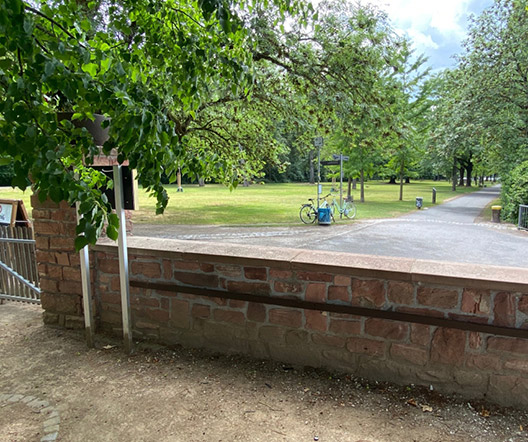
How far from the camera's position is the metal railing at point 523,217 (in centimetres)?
1411

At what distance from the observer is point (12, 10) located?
141cm

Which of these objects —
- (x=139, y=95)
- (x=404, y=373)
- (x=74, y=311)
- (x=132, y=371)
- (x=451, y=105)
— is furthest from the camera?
(x=451, y=105)

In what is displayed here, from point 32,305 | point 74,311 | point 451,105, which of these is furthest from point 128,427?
point 451,105

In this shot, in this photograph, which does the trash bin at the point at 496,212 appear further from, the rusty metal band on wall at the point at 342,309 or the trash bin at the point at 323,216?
the rusty metal band on wall at the point at 342,309

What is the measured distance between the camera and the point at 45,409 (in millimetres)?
2605

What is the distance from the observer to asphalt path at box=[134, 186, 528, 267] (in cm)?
1012

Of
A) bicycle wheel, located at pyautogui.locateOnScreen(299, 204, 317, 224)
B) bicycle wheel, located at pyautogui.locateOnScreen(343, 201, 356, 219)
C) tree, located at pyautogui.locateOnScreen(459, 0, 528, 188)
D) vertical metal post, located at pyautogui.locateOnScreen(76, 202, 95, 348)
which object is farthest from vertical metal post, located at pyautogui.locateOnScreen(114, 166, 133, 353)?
tree, located at pyautogui.locateOnScreen(459, 0, 528, 188)

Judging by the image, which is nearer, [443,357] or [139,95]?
Result: [139,95]

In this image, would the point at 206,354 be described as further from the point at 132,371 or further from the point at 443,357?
the point at 443,357

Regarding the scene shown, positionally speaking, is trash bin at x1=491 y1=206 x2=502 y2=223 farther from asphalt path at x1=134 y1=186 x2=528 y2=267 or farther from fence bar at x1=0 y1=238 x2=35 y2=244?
fence bar at x1=0 y1=238 x2=35 y2=244

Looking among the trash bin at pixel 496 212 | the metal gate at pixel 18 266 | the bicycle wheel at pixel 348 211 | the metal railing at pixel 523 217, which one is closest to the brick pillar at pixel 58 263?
the metal gate at pixel 18 266

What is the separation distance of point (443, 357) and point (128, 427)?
211 centimetres

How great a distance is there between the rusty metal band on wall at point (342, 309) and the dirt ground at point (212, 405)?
1.70ft

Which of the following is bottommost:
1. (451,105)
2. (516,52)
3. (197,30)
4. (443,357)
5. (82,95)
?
(443,357)
